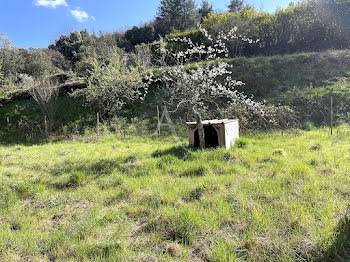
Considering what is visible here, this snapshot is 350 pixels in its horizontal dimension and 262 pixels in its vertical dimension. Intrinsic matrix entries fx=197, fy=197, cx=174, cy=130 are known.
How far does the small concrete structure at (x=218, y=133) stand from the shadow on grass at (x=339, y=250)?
3.44 meters

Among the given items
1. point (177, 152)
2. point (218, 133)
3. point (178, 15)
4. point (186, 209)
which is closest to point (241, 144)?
point (218, 133)

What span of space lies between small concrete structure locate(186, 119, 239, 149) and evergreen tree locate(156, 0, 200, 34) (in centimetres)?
2636

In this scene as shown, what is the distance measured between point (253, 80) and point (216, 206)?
11692 millimetres

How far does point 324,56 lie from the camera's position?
13477 millimetres

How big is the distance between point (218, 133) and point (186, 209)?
10.5ft

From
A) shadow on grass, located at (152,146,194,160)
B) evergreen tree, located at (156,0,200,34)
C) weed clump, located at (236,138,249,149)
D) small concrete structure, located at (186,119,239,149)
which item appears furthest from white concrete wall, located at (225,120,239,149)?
evergreen tree, located at (156,0,200,34)

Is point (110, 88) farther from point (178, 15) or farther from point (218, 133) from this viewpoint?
point (178, 15)

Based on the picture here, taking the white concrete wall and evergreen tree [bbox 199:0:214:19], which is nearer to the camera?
the white concrete wall

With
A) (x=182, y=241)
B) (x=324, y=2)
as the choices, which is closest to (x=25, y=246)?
(x=182, y=241)

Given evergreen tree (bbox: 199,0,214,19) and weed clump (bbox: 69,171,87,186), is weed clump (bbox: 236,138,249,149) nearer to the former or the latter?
weed clump (bbox: 69,171,87,186)

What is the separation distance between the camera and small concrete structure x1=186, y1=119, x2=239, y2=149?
524cm

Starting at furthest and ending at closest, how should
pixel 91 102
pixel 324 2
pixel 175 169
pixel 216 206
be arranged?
pixel 324 2 → pixel 91 102 → pixel 175 169 → pixel 216 206

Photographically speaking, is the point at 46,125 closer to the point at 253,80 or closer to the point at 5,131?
the point at 5,131

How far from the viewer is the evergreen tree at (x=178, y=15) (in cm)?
2862
